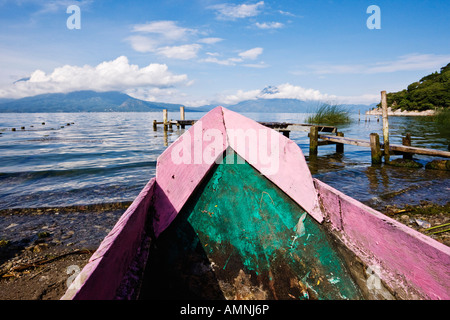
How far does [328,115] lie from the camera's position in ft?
98.1

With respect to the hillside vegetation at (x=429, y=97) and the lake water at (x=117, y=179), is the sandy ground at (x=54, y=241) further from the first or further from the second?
the hillside vegetation at (x=429, y=97)

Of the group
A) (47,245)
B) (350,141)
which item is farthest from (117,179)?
(350,141)

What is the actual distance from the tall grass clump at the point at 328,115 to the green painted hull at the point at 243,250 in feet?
94.0

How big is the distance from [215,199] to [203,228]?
0.28 meters

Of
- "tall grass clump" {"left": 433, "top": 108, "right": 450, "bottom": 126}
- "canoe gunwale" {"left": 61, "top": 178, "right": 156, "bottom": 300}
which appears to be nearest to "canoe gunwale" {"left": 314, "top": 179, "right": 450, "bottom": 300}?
"canoe gunwale" {"left": 61, "top": 178, "right": 156, "bottom": 300}

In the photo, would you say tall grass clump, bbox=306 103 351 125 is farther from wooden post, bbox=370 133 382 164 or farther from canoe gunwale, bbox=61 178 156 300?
canoe gunwale, bbox=61 178 156 300

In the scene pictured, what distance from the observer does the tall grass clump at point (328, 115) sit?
93.3 feet

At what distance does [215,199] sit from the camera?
7.30 ft

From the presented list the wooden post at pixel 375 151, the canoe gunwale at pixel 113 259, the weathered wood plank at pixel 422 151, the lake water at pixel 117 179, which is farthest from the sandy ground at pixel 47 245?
the weathered wood plank at pixel 422 151

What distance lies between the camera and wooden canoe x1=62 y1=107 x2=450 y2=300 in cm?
155
